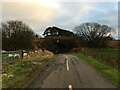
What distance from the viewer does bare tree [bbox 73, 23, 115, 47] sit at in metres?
109

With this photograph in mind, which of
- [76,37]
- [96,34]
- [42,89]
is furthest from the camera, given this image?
[76,37]

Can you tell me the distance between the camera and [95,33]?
110312 millimetres

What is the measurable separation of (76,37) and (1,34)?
210 ft

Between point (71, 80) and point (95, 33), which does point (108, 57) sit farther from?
point (95, 33)

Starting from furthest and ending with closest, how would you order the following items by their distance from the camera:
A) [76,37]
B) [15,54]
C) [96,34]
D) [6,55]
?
[76,37] → [96,34] → [15,54] → [6,55]

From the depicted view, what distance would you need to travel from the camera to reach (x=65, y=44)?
120 metres

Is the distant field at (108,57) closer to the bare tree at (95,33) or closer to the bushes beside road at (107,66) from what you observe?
the bushes beside road at (107,66)

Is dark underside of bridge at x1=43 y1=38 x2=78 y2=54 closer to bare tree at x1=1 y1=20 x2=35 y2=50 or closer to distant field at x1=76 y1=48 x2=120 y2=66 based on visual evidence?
bare tree at x1=1 y1=20 x2=35 y2=50

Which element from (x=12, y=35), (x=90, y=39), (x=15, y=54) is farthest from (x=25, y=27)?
(x=90, y=39)

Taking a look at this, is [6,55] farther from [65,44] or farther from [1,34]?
[65,44]

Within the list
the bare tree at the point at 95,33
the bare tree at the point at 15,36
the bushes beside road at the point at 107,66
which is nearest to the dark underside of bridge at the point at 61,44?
the bare tree at the point at 95,33

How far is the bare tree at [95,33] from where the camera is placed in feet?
359

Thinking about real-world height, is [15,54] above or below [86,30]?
below

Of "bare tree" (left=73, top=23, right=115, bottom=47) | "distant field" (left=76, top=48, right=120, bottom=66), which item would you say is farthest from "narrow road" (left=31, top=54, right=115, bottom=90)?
"bare tree" (left=73, top=23, right=115, bottom=47)
